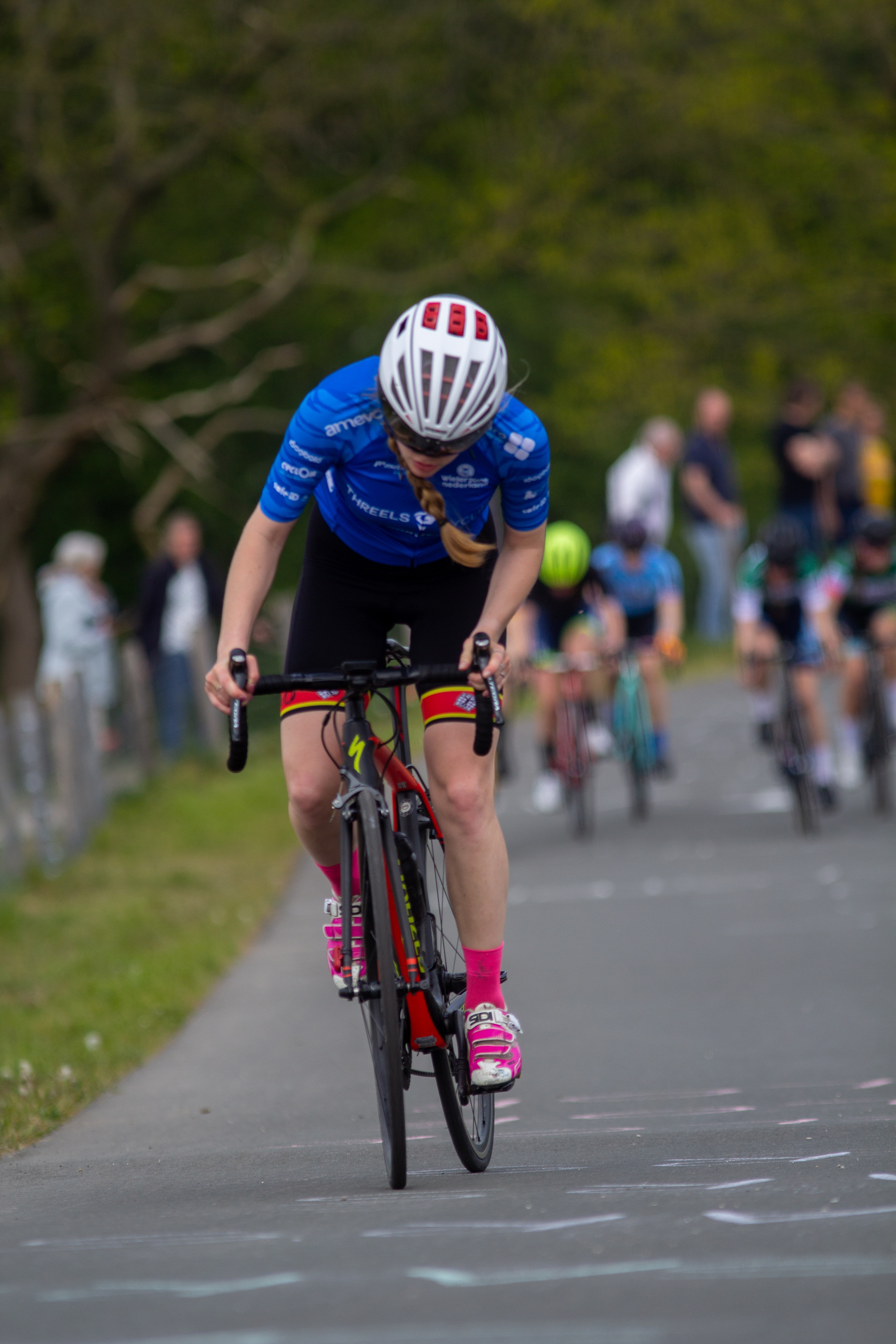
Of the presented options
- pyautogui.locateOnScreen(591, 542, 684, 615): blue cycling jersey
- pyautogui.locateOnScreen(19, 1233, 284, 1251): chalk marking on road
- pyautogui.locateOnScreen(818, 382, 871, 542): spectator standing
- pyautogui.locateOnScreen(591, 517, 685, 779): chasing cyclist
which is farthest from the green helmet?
pyautogui.locateOnScreen(19, 1233, 284, 1251): chalk marking on road

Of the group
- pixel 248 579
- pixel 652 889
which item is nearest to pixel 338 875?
pixel 248 579

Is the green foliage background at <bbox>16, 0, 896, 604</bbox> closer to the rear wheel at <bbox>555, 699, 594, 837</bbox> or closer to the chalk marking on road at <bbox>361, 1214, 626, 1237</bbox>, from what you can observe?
the rear wheel at <bbox>555, 699, 594, 837</bbox>

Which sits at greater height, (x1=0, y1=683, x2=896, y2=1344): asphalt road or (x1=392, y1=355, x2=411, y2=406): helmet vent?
(x1=392, y1=355, x2=411, y2=406): helmet vent

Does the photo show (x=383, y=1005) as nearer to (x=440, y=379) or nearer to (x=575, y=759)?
(x=440, y=379)

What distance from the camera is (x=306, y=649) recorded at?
5.35 meters

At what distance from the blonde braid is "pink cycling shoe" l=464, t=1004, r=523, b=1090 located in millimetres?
1177

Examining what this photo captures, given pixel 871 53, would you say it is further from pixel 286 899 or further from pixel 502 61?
pixel 286 899

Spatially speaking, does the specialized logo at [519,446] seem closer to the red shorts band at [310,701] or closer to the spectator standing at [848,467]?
the red shorts band at [310,701]

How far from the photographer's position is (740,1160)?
486cm

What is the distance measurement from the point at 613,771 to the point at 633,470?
292 cm

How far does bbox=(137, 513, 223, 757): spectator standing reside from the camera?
53.2 feet

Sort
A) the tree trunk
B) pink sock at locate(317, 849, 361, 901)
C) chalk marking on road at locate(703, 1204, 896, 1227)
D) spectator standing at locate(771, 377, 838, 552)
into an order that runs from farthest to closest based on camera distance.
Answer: the tree trunk < spectator standing at locate(771, 377, 838, 552) < pink sock at locate(317, 849, 361, 901) < chalk marking on road at locate(703, 1204, 896, 1227)

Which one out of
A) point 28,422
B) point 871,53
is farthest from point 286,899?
point 871,53

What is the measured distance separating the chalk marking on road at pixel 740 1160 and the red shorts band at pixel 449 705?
4.00 ft
